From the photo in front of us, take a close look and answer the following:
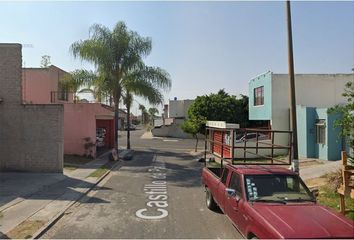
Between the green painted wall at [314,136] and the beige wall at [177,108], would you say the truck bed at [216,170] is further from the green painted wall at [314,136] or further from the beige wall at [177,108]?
the beige wall at [177,108]

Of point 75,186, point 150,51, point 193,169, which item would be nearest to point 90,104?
point 150,51

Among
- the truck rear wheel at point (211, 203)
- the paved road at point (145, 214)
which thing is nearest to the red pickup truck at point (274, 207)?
the paved road at point (145, 214)

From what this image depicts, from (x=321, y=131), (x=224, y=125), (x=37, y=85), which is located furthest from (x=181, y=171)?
(x=37, y=85)

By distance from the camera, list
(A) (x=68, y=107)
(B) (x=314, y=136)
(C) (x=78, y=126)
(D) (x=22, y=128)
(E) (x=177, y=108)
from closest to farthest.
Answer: (D) (x=22, y=128) < (B) (x=314, y=136) < (C) (x=78, y=126) < (A) (x=68, y=107) < (E) (x=177, y=108)

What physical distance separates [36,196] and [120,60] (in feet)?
61.1

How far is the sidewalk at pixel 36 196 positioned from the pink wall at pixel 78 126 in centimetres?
762

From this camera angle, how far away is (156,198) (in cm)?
1532

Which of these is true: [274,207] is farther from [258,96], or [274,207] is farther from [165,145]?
[165,145]

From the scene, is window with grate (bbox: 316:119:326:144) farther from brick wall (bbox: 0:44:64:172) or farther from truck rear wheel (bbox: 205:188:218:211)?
truck rear wheel (bbox: 205:188:218:211)

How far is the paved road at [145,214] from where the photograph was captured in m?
10.3

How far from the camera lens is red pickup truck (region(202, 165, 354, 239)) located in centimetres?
687

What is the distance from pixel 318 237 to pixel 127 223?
5859mm

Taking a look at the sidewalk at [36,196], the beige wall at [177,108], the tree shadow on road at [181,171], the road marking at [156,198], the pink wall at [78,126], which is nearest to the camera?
the sidewalk at [36,196]

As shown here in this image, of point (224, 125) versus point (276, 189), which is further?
point (224, 125)
